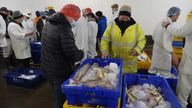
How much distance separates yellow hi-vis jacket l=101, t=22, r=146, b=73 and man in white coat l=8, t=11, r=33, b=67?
6.42 ft

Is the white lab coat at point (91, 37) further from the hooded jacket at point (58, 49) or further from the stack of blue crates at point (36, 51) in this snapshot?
the hooded jacket at point (58, 49)

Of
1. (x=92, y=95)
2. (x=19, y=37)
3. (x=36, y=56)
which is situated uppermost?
(x=19, y=37)

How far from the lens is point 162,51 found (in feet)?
9.31

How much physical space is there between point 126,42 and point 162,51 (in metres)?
0.94

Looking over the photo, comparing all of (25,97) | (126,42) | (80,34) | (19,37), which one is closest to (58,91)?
(126,42)

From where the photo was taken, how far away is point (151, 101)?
1.67 meters

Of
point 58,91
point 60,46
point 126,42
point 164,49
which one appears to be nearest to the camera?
point 60,46

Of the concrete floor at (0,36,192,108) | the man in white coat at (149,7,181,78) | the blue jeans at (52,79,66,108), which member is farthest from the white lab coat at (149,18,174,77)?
the concrete floor at (0,36,192,108)

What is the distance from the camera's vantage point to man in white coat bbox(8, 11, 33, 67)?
349cm

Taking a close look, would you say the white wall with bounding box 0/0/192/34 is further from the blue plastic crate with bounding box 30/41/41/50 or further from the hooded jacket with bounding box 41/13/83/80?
the hooded jacket with bounding box 41/13/83/80

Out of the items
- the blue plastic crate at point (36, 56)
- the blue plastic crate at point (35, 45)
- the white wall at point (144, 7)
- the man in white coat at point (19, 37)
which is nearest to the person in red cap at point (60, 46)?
the man in white coat at point (19, 37)

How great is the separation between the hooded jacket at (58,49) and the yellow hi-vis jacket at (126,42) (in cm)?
58

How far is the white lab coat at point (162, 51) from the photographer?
269 centimetres

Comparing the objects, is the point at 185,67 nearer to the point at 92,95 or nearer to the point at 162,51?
the point at 162,51
